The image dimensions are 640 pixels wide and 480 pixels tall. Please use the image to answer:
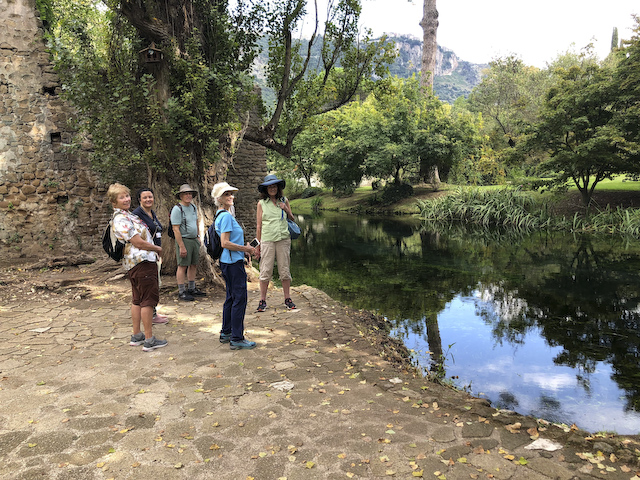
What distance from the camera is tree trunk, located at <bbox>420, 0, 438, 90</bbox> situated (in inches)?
1008

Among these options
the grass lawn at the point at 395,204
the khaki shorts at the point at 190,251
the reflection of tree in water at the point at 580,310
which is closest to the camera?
the reflection of tree in water at the point at 580,310

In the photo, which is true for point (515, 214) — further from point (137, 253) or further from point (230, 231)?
point (137, 253)

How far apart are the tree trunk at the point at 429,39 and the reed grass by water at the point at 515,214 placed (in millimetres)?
7096

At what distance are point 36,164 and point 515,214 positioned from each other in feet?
62.2

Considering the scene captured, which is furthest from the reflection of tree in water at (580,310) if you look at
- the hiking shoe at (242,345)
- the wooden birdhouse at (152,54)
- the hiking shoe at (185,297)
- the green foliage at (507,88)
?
the green foliage at (507,88)

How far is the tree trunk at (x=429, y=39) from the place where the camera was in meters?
25.6

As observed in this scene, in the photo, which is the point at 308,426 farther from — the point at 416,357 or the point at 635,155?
the point at 635,155

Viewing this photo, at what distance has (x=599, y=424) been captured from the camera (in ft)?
15.0

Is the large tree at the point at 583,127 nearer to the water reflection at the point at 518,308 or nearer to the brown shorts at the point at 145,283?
the water reflection at the point at 518,308

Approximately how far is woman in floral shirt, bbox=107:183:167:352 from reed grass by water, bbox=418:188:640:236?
59.6ft

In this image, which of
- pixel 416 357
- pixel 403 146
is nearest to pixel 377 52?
pixel 416 357

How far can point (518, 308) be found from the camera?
8688mm

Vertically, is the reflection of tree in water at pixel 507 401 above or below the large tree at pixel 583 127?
below

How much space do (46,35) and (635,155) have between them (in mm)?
18121
